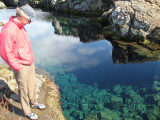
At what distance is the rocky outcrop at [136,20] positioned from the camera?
19828 mm

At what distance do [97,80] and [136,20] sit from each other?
1267cm

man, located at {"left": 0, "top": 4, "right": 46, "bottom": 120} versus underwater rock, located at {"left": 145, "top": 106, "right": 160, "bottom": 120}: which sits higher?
man, located at {"left": 0, "top": 4, "right": 46, "bottom": 120}

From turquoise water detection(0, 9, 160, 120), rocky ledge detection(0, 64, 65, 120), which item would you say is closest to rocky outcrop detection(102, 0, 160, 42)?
turquoise water detection(0, 9, 160, 120)

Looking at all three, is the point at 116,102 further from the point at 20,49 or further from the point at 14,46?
the point at 14,46

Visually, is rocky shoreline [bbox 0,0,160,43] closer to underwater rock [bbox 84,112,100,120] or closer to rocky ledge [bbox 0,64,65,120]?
rocky ledge [bbox 0,64,65,120]

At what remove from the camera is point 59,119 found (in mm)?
7430

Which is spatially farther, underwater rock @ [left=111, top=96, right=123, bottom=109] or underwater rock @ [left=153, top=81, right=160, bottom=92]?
underwater rock @ [left=153, top=81, right=160, bottom=92]

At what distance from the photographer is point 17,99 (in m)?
7.72

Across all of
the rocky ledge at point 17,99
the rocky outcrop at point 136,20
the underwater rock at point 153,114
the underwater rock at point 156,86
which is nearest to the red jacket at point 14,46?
the rocky ledge at point 17,99

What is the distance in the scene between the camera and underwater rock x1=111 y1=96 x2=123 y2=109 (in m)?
9.20

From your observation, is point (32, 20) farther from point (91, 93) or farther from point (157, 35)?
point (157, 35)

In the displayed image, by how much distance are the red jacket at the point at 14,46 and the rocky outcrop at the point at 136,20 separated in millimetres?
17674

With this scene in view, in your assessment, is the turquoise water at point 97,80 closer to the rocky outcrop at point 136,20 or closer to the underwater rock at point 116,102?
the underwater rock at point 116,102

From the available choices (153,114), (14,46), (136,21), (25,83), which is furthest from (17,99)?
(136,21)
